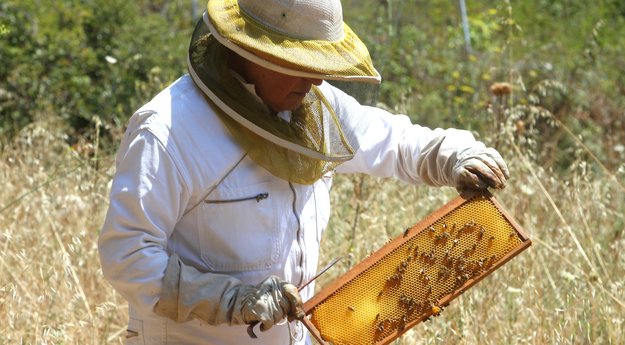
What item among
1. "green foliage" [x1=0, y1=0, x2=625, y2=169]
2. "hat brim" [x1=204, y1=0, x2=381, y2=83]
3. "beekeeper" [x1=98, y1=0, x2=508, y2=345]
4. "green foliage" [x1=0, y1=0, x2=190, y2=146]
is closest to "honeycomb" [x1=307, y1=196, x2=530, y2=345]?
"beekeeper" [x1=98, y1=0, x2=508, y2=345]

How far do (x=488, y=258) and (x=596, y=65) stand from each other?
5.54 meters

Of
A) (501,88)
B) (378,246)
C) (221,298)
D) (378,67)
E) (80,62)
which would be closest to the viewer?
(221,298)

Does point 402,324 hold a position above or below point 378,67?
above

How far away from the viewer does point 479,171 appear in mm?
2828

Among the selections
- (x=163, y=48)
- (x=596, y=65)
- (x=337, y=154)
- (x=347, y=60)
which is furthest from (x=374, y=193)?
(x=596, y=65)

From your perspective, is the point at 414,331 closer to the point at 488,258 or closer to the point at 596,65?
the point at 488,258

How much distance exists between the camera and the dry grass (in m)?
3.73

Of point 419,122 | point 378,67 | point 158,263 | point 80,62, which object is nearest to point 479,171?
point 158,263

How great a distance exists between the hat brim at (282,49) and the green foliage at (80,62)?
3639 millimetres

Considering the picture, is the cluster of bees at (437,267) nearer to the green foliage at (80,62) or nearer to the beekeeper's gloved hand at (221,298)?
the beekeeper's gloved hand at (221,298)

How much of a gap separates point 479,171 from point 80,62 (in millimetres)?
4787

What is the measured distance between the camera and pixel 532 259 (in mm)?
4266

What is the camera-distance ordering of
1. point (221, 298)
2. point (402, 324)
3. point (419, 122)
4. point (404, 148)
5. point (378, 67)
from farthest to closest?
1. point (419, 122)
2. point (378, 67)
3. point (404, 148)
4. point (402, 324)
5. point (221, 298)

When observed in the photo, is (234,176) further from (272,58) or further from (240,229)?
(272,58)
